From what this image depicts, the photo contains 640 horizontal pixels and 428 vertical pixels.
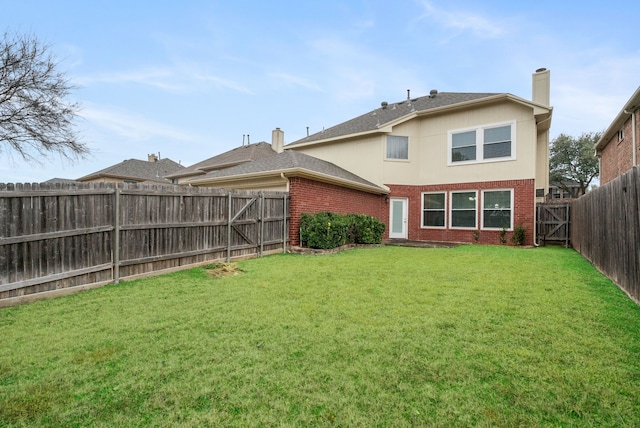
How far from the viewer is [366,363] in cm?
263

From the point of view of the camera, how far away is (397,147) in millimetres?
14805

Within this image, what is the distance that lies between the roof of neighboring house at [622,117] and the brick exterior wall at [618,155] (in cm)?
15

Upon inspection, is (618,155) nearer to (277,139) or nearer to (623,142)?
(623,142)

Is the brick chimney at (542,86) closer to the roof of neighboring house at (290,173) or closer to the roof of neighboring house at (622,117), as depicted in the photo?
the roof of neighboring house at (622,117)

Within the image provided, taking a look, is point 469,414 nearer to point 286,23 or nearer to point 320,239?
point 320,239

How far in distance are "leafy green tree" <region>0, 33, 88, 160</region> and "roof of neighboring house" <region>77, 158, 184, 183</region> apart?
14.3m

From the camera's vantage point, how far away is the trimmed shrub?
385 inches

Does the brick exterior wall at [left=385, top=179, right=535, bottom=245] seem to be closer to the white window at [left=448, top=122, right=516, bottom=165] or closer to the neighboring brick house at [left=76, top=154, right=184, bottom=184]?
the white window at [left=448, top=122, right=516, bottom=165]

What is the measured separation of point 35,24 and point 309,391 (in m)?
20.5

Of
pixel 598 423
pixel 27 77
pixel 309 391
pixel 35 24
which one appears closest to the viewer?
pixel 598 423

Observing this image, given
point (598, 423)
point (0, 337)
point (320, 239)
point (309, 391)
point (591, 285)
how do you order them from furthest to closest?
1. point (320, 239)
2. point (591, 285)
3. point (0, 337)
4. point (309, 391)
5. point (598, 423)

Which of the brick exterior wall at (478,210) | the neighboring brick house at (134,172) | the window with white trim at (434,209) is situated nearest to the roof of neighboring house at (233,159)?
the neighboring brick house at (134,172)

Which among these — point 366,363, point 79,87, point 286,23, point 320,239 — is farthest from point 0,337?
point 79,87

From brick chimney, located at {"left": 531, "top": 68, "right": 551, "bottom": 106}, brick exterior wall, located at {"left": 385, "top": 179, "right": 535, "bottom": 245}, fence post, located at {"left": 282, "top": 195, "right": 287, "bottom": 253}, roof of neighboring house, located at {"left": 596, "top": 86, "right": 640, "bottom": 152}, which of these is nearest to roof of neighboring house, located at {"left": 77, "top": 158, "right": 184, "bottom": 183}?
fence post, located at {"left": 282, "top": 195, "right": 287, "bottom": 253}
